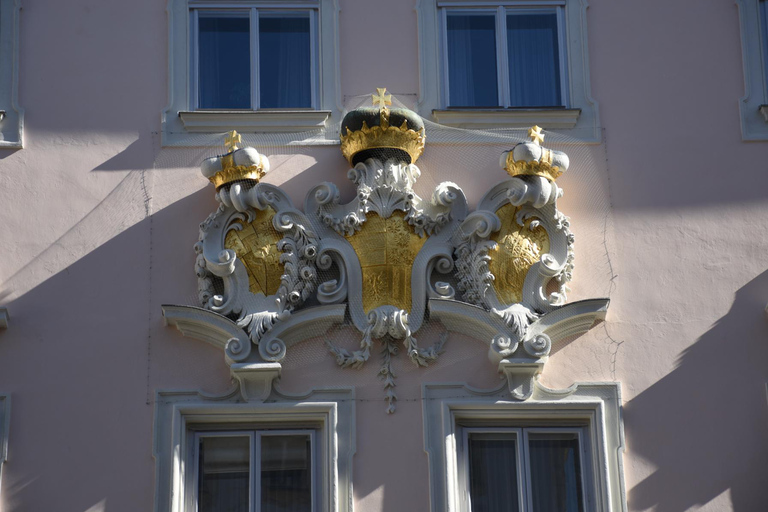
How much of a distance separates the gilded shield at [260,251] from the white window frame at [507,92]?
4.98 feet

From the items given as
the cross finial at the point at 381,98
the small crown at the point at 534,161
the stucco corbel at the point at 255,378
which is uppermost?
the cross finial at the point at 381,98

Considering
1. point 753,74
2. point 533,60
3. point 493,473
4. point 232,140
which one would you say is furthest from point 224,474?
point 753,74

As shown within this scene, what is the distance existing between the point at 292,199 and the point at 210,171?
641 millimetres

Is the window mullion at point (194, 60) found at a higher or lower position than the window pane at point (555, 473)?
higher

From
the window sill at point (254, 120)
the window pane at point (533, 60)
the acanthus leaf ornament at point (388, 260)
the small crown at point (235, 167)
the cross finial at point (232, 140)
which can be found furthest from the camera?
the window pane at point (533, 60)

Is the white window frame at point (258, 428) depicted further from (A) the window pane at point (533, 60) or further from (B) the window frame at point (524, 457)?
(A) the window pane at point (533, 60)

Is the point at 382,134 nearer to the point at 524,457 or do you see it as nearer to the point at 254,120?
the point at 254,120

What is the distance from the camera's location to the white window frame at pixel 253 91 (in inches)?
470

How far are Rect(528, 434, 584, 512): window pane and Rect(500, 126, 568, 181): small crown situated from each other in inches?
74.7

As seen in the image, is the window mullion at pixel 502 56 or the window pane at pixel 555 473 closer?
the window pane at pixel 555 473

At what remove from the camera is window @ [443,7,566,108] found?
1224cm

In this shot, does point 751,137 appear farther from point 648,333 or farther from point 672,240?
point 648,333

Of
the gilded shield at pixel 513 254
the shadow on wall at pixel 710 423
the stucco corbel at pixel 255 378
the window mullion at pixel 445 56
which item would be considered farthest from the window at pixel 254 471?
the window mullion at pixel 445 56

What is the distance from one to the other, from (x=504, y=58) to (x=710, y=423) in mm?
3225
